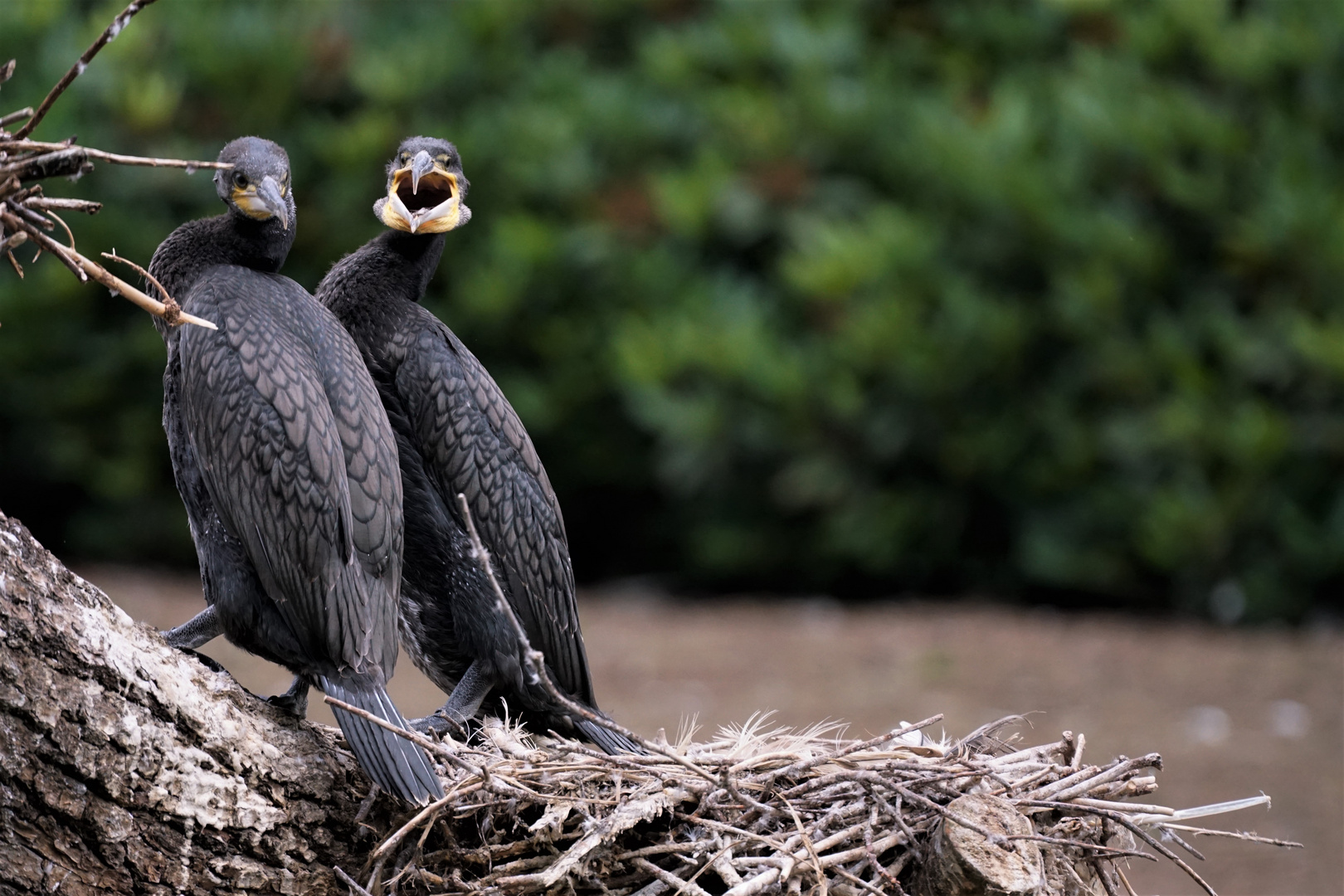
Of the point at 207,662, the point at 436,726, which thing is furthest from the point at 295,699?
the point at 436,726

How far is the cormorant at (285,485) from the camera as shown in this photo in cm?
266

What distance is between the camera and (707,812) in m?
2.75

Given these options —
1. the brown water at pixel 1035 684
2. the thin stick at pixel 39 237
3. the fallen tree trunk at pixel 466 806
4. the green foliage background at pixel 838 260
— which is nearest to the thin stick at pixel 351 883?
the fallen tree trunk at pixel 466 806

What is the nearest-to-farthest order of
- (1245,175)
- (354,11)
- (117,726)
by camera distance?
(117,726), (1245,175), (354,11)

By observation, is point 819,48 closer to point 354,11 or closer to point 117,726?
point 354,11

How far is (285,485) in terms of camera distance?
267 cm

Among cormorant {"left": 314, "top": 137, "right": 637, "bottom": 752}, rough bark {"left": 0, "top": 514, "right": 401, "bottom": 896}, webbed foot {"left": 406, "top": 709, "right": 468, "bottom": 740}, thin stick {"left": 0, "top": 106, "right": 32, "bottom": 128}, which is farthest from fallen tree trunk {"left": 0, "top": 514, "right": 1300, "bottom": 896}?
thin stick {"left": 0, "top": 106, "right": 32, "bottom": 128}

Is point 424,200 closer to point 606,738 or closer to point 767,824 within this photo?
point 606,738

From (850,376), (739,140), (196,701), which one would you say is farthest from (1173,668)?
(196,701)

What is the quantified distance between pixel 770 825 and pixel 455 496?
0.98 m

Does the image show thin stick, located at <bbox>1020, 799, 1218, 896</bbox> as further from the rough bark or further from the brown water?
the brown water

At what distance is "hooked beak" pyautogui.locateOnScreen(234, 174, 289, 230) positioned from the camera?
9.22ft

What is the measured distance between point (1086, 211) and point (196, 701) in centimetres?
497

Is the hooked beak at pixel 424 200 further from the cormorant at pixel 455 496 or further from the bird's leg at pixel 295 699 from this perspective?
the bird's leg at pixel 295 699
